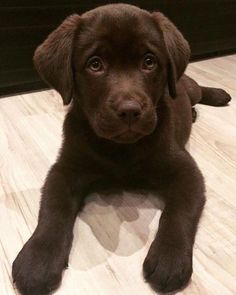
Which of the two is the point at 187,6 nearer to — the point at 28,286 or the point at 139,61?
the point at 139,61

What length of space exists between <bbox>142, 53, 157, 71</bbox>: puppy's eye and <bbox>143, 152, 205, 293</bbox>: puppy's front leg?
393 mm

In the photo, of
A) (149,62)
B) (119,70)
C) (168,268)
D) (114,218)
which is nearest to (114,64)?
(119,70)

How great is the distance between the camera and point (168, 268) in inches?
54.7

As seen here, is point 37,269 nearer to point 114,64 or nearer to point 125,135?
point 125,135

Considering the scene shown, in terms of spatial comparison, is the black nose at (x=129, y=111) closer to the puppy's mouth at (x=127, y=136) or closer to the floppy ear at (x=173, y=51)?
the puppy's mouth at (x=127, y=136)

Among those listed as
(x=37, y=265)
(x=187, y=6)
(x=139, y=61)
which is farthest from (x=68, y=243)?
(x=187, y=6)

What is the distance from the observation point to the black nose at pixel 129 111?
1.46m

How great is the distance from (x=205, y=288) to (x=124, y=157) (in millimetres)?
585

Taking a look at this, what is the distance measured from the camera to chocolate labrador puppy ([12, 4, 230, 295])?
4.69ft

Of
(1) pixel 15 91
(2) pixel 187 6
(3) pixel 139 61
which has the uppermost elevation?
(3) pixel 139 61

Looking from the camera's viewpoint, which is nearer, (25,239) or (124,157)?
(25,239)

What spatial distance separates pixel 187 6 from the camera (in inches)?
144

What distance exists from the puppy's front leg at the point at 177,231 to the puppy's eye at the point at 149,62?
393mm

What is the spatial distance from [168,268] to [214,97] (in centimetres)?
158
